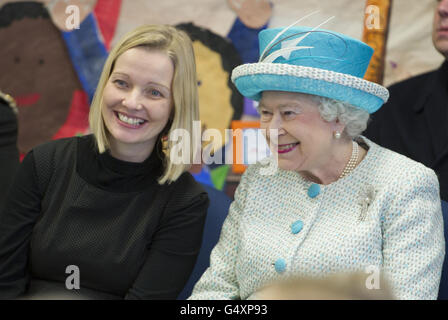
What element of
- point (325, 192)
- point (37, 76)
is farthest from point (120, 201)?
point (37, 76)

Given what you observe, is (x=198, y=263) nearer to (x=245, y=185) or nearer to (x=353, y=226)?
(x=245, y=185)

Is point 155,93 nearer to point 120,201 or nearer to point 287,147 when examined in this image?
point 120,201

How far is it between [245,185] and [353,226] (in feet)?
1.38

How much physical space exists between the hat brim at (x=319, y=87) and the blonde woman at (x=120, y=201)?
291 millimetres

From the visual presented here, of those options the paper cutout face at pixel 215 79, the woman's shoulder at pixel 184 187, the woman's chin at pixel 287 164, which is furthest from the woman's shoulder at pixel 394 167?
the paper cutout face at pixel 215 79

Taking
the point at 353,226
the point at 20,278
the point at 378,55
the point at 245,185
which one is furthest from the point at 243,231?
the point at 378,55

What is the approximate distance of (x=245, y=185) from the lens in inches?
78.2

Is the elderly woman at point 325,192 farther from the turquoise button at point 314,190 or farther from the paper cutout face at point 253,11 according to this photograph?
the paper cutout face at point 253,11

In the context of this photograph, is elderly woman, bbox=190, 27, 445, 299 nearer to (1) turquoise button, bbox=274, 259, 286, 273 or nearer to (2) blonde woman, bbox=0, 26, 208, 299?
(1) turquoise button, bbox=274, 259, 286, 273

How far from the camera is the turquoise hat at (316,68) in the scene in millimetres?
1709

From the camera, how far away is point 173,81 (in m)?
1.95
